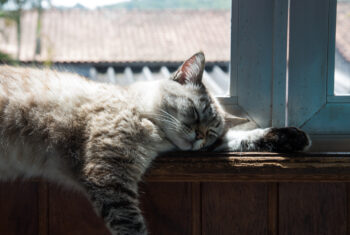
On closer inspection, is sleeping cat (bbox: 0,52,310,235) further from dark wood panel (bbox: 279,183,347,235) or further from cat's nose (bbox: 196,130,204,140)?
dark wood panel (bbox: 279,183,347,235)

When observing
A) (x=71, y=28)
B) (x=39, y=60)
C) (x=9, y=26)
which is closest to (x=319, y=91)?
(x=71, y=28)

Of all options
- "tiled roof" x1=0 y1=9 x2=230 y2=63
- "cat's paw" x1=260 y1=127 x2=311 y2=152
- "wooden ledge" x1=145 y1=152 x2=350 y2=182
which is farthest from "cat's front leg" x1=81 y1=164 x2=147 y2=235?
"tiled roof" x1=0 y1=9 x2=230 y2=63

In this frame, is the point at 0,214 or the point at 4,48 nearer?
the point at 0,214

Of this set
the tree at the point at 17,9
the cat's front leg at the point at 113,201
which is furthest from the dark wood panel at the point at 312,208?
the tree at the point at 17,9

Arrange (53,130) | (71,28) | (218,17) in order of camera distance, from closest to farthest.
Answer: (53,130), (218,17), (71,28)

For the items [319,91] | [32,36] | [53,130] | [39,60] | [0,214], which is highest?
[32,36]

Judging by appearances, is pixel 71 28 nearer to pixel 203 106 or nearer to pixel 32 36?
pixel 32 36

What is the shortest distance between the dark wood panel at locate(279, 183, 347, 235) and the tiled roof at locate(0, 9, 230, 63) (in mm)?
636

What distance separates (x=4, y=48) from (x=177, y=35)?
0.82 metres

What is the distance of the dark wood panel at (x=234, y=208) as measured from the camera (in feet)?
4.11

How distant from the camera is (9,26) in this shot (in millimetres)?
1545

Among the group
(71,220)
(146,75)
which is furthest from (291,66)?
(71,220)

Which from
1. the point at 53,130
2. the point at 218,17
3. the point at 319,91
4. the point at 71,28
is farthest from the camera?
the point at 71,28

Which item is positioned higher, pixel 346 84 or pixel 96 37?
pixel 96 37
